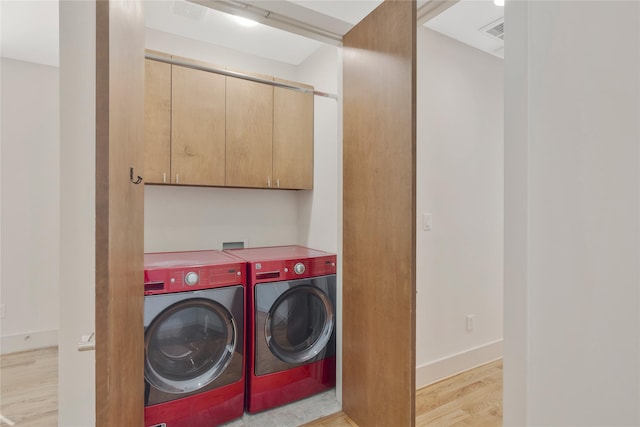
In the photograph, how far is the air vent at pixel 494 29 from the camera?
82.5 inches

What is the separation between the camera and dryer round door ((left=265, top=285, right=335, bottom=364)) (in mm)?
1976

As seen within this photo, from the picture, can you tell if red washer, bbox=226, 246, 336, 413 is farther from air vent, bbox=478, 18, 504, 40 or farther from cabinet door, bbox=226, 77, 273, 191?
Answer: air vent, bbox=478, 18, 504, 40

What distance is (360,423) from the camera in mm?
1747

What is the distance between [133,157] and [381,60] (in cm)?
123

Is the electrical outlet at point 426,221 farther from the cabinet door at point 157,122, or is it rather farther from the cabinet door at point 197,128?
the cabinet door at point 157,122

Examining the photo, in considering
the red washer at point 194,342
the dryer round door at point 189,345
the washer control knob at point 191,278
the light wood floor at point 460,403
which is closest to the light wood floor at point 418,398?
the light wood floor at point 460,403

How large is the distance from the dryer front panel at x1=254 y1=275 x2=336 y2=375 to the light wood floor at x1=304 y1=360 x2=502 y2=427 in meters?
0.39

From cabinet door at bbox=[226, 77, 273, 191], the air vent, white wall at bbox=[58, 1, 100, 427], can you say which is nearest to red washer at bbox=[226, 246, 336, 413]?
cabinet door at bbox=[226, 77, 273, 191]

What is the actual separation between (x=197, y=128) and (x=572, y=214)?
215 cm

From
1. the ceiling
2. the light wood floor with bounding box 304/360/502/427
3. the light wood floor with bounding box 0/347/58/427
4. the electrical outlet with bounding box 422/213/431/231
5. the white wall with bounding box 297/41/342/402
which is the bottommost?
the light wood floor with bounding box 304/360/502/427

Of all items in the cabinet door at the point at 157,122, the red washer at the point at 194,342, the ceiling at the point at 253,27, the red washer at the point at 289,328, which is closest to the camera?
the red washer at the point at 194,342

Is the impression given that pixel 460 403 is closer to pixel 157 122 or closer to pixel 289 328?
pixel 289 328

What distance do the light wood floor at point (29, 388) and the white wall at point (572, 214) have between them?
8.35 ft

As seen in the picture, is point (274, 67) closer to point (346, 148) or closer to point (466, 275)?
point (346, 148)
